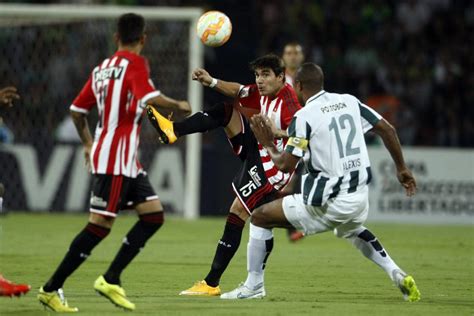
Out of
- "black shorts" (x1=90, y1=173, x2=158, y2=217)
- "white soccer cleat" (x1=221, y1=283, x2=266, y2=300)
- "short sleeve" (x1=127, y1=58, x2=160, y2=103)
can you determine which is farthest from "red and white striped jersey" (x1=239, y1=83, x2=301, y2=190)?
"short sleeve" (x1=127, y1=58, x2=160, y2=103)

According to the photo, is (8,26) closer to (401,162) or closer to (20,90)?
(20,90)

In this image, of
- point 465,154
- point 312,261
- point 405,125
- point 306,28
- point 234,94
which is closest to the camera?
point 234,94

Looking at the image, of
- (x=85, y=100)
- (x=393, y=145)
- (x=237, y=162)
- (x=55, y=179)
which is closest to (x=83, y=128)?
(x=85, y=100)

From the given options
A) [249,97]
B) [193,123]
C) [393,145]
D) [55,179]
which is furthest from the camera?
[55,179]

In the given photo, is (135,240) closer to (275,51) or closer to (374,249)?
(374,249)

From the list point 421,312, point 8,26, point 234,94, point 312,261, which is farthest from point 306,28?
point 421,312

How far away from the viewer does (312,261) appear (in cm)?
1173

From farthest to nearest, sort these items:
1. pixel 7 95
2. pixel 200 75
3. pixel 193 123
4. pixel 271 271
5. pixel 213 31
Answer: pixel 271 271 < pixel 213 31 < pixel 193 123 < pixel 200 75 < pixel 7 95

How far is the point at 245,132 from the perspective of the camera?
9078 mm

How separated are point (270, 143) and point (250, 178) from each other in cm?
112

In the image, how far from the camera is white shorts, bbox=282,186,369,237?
25.9ft

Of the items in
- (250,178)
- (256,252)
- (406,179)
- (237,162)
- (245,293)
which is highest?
(406,179)

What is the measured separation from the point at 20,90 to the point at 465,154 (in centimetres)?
850

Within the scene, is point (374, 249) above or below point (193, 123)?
below
